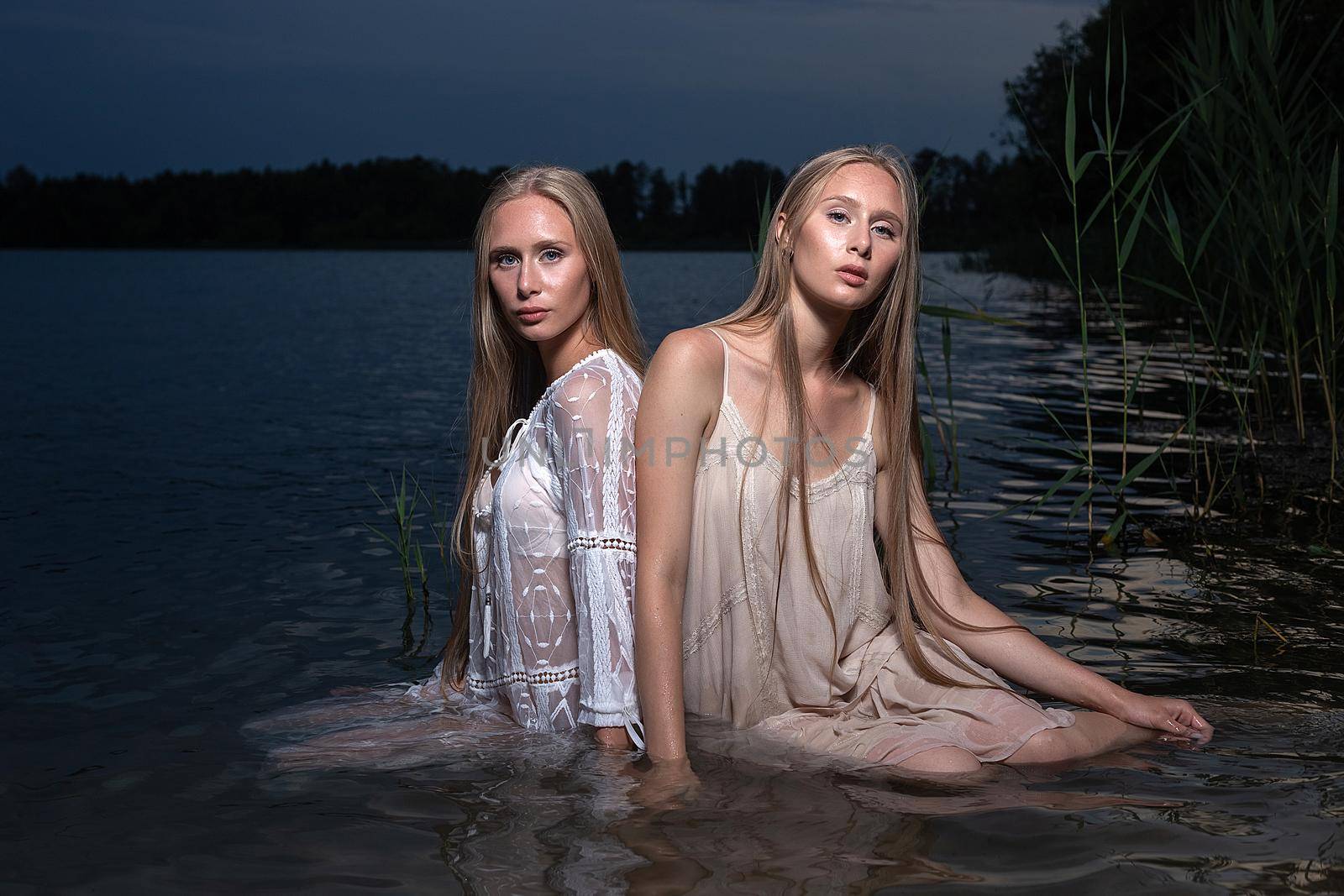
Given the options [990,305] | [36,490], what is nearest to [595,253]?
[36,490]

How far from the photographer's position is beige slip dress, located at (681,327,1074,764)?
9.66 ft

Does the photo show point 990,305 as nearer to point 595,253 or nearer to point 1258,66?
point 1258,66

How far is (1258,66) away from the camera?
20.1 feet

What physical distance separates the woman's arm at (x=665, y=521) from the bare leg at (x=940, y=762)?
0.56 meters

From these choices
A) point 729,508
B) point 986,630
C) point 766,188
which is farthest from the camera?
point 766,188

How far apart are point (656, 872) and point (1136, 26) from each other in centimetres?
2624

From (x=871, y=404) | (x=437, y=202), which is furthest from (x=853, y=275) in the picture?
(x=437, y=202)

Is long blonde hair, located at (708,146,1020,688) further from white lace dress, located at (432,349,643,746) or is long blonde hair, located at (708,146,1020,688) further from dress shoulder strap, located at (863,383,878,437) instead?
white lace dress, located at (432,349,643,746)

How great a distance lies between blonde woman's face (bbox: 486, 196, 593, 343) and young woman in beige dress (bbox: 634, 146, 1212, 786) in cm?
36

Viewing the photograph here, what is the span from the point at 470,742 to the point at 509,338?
3.61 ft

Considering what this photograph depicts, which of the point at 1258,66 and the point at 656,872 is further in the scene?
the point at 1258,66

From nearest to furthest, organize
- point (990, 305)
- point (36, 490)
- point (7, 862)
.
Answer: point (7, 862)
point (36, 490)
point (990, 305)

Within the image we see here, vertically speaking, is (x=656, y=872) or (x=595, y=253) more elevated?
(x=595, y=253)

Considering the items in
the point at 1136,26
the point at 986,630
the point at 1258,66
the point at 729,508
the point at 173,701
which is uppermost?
the point at 1136,26
